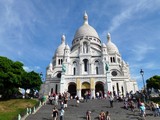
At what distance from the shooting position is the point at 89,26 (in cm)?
6638

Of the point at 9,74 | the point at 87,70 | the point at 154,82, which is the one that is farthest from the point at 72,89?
the point at 154,82

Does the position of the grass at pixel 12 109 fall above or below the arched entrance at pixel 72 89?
below

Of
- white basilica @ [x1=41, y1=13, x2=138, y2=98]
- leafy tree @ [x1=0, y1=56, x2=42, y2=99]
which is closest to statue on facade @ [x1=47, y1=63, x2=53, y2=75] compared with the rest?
white basilica @ [x1=41, y1=13, x2=138, y2=98]

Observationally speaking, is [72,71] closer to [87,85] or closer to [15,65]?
[87,85]

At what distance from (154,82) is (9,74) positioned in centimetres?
3145

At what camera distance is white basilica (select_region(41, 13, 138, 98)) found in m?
42.4

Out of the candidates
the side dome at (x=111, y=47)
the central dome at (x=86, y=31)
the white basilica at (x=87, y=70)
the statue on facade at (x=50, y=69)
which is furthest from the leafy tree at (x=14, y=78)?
the side dome at (x=111, y=47)

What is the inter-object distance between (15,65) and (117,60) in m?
31.8

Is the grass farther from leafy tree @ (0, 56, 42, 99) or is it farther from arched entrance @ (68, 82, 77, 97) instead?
arched entrance @ (68, 82, 77, 97)

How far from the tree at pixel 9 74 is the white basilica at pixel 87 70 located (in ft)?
33.4

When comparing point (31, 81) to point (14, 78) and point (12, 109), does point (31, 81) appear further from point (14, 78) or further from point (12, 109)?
point (12, 109)

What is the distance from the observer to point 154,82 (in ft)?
149

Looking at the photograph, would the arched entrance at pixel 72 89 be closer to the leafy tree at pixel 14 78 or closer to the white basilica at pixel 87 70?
the white basilica at pixel 87 70

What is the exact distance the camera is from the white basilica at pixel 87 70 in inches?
1671
